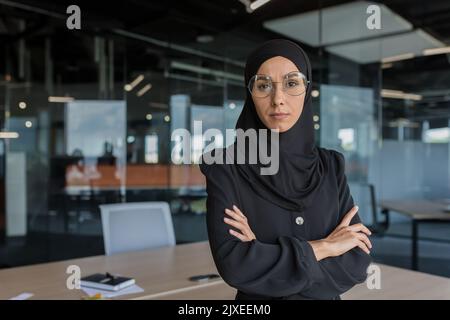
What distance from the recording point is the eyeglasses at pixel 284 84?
102cm

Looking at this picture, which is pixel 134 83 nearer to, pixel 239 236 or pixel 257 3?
pixel 257 3

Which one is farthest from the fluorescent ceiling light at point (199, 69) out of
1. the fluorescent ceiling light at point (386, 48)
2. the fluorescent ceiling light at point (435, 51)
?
the fluorescent ceiling light at point (435, 51)

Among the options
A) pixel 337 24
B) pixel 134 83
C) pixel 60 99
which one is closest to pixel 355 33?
pixel 337 24

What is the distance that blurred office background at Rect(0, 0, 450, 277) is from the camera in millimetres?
5270

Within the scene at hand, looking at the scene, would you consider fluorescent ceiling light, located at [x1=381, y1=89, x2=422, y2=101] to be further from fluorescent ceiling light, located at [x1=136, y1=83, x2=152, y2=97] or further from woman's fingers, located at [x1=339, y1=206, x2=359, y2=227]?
woman's fingers, located at [x1=339, y1=206, x2=359, y2=227]

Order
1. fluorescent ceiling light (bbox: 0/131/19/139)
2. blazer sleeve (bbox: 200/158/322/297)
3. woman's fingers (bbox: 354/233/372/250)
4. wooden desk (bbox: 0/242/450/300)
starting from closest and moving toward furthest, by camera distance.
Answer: blazer sleeve (bbox: 200/158/322/297)
woman's fingers (bbox: 354/233/372/250)
wooden desk (bbox: 0/242/450/300)
fluorescent ceiling light (bbox: 0/131/19/139)

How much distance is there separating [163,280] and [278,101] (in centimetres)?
131

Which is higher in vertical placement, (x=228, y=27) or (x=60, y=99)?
(x=228, y=27)

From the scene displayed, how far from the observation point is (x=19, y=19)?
567 centimetres

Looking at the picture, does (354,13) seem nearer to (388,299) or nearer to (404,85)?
(404,85)

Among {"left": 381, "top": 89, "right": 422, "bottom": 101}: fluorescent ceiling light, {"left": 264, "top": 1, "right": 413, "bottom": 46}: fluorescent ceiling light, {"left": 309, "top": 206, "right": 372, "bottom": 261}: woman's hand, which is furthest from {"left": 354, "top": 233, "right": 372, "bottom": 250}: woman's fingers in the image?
{"left": 381, "top": 89, "right": 422, "bottom": 101}: fluorescent ceiling light

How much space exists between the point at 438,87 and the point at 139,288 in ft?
15.7

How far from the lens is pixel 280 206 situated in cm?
103

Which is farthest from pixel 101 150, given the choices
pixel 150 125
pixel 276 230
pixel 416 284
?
pixel 276 230
